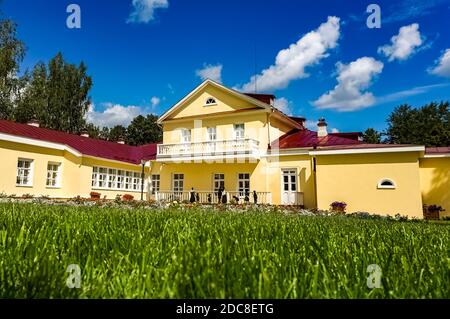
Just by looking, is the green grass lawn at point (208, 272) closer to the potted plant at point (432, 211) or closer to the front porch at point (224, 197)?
the front porch at point (224, 197)

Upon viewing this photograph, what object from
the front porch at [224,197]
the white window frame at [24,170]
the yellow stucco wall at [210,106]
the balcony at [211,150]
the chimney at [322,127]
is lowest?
the front porch at [224,197]

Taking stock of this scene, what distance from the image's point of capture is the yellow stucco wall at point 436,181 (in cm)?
1857

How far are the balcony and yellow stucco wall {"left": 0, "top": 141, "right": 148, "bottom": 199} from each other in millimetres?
5104

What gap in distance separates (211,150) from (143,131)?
A: 3922cm

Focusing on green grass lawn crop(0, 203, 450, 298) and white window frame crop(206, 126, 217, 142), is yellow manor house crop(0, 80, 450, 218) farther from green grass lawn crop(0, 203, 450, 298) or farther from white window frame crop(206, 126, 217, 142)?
green grass lawn crop(0, 203, 450, 298)

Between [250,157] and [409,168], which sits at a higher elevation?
[250,157]

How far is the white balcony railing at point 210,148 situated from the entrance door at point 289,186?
255 cm

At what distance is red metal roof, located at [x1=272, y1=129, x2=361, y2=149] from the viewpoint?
21605 mm

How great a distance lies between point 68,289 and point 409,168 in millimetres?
18770

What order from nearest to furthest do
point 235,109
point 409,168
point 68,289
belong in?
point 68,289 < point 409,168 < point 235,109

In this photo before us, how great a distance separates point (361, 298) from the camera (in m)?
1.38

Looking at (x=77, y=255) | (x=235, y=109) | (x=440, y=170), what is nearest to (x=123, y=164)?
(x=235, y=109)

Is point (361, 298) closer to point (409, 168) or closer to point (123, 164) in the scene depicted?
point (409, 168)

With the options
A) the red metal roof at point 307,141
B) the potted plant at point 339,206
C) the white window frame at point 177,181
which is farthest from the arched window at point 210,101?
the potted plant at point 339,206
